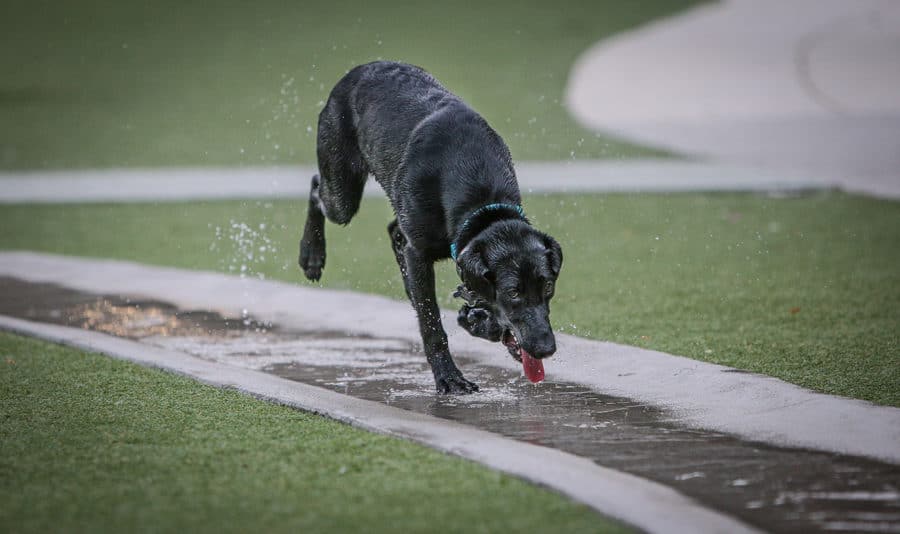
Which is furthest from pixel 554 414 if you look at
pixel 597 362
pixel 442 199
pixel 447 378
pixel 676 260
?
pixel 676 260

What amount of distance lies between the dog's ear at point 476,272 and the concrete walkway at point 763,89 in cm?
900

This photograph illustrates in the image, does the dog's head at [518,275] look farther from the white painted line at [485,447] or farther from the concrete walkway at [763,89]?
the concrete walkway at [763,89]

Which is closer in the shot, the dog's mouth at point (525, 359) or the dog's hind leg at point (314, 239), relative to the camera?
the dog's mouth at point (525, 359)

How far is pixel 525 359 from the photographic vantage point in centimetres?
620

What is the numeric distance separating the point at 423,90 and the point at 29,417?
2691 millimetres

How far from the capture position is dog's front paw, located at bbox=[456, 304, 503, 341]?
6.17 meters

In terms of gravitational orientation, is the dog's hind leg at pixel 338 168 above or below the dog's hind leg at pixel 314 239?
above

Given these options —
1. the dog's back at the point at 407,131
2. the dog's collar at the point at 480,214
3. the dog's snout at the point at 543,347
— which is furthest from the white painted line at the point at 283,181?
the dog's snout at the point at 543,347

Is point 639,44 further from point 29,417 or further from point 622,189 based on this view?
point 29,417

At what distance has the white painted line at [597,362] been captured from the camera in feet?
18.3

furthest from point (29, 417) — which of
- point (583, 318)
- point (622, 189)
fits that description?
point (622, 189)

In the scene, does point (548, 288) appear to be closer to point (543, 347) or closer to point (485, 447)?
point (543, 347)

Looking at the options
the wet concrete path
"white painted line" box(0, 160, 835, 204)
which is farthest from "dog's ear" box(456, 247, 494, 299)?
"white painted line" box(0, 160, 835, 204)

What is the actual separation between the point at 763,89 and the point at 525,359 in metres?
18.8
